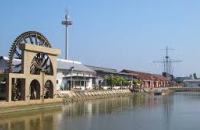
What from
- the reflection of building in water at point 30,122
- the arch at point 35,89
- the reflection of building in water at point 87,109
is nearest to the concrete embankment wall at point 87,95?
the reflection of building in water at point 87,109

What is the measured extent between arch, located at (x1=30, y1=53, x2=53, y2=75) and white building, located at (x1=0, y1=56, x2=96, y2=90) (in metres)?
21.7

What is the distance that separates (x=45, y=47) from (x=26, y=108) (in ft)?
36.6

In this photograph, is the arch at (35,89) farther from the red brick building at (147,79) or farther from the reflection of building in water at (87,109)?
the red brick building at (147,79)

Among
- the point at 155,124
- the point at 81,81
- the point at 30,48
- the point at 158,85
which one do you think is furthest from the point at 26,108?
the point at 158,85

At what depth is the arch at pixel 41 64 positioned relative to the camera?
6141cm

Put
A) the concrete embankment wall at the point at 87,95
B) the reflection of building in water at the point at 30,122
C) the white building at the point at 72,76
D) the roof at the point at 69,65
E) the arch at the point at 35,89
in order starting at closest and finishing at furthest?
the reflection of building in water at the point at 30,122 → the arch at the point at 35,89 → the concrete embankment wall at the point at 87,95 → the white building at the point at 72,76 → the roof at the point at 69,65

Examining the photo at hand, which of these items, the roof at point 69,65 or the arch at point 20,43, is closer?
the arch at point 20,43

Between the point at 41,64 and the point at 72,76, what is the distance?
33.5 m

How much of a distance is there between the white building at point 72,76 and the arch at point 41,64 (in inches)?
854

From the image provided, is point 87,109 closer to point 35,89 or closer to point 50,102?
point 50,102

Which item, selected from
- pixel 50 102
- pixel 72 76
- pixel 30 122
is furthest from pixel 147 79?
pixel 30 122

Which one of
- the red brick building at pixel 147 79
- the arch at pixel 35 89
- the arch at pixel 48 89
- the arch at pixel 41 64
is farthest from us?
the red brick building at pixel 147 79

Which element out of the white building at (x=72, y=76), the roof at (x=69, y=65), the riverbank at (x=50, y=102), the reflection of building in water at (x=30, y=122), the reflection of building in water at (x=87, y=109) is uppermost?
the roof at (x=69, y=65)

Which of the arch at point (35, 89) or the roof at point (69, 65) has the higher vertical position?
the roof at point (69, 65)
